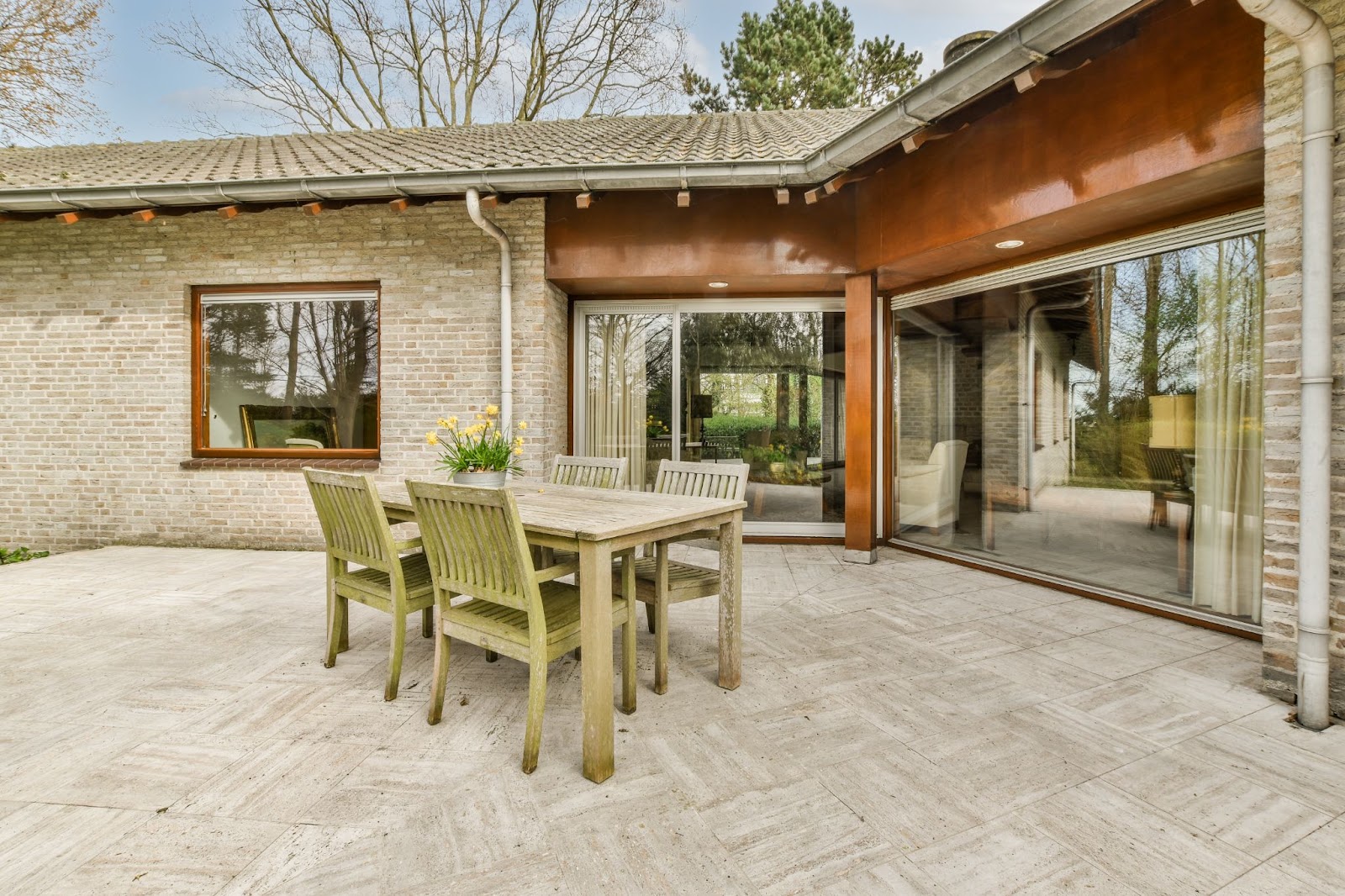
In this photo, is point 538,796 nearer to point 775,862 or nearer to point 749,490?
point 775,862

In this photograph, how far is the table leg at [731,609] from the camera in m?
2.53

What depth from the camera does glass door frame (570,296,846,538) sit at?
5.55m

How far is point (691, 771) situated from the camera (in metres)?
1.94

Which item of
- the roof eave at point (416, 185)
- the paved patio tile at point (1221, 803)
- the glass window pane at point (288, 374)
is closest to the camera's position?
the paved patio tile at point (1221, 803)

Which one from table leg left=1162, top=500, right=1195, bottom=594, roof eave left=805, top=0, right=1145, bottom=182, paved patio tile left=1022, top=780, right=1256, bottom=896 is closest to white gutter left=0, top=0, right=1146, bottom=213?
roof eave left=805, top=0, right=1145, bottom=182

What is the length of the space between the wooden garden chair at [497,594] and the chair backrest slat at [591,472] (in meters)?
1.19

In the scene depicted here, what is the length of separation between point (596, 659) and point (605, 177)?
3.39 m

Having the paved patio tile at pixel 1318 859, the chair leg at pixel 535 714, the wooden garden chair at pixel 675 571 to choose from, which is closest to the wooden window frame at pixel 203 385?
the wooden garden chair at pixel 675 571

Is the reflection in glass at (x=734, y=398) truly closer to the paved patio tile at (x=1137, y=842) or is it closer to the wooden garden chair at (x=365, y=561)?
the wooden garden chair at (x=365, y=561)

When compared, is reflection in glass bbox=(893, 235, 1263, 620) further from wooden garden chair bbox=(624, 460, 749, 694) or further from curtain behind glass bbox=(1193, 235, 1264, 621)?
wooden garden chair bbox=(624, 460, 749, 694)

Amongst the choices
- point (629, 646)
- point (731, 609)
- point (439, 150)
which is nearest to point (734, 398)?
point (731, 609)

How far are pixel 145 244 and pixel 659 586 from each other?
5.68 meters

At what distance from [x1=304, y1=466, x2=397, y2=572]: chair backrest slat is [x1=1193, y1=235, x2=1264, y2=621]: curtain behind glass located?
4115mm

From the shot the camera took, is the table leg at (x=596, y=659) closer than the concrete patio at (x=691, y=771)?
No
